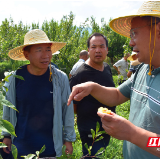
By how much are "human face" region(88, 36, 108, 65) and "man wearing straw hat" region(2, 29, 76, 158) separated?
738mm

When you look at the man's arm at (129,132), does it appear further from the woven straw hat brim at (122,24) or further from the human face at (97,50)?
the human face at (97,50)

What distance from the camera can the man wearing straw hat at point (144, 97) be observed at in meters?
1.02

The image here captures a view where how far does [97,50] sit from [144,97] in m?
1.37

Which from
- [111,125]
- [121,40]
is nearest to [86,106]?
[111,125]

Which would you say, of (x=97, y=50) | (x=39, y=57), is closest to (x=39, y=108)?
(x=39, y=57)

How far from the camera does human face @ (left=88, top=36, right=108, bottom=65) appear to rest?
2457 mm

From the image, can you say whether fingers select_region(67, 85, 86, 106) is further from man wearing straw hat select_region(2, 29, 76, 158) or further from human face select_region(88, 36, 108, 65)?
human face select_region(88, 36, 108, 65)

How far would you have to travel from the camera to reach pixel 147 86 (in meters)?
1.26

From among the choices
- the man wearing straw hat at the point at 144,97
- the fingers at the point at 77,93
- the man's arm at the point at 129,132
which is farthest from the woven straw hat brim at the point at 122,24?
the man's arm at the point at 129,132

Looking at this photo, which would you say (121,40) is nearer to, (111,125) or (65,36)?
(65,36)

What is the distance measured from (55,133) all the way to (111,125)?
0.94 meters

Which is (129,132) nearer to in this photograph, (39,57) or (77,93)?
(77,93)

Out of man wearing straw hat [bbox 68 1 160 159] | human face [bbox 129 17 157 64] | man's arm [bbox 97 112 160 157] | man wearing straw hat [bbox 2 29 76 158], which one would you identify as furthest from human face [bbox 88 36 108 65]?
man's arm [bbox 97 112 160 157]

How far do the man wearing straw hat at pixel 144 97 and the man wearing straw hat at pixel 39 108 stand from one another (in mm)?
567
